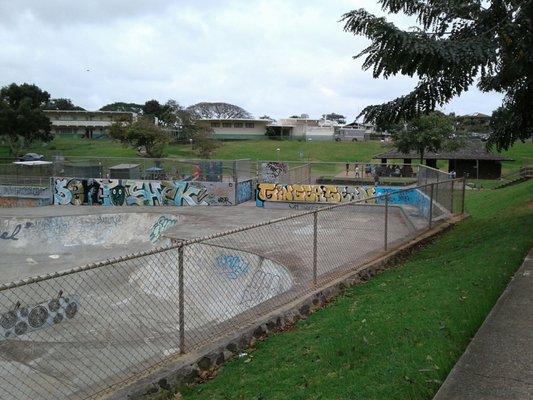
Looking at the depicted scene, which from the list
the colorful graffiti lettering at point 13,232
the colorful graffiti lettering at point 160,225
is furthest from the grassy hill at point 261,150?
the colorful graffiti lettering at point 160,225

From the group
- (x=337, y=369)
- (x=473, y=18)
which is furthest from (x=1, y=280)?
(x=473, y=18)

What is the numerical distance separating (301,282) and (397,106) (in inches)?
222

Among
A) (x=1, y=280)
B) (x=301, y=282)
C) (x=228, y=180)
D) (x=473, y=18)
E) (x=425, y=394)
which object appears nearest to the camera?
(x=425, y=394)

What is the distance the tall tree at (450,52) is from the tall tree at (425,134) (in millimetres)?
31667

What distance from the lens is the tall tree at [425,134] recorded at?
45.0 meters

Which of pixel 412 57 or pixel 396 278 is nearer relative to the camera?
pixel 396 278

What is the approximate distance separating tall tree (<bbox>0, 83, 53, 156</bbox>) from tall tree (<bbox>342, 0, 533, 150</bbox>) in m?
67.0

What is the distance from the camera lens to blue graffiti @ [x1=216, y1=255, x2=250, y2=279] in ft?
41.3

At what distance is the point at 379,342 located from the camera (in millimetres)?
5383

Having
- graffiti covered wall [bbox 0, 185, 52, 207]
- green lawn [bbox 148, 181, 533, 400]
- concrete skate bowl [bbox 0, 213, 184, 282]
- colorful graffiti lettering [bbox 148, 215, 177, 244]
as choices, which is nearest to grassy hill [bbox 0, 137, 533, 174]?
graffiti covered wall [bbox 0, 185, 52, 207]

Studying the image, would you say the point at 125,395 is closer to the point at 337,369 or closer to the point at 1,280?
the point at 337,369

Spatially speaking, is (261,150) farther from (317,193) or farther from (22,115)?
(317,193)

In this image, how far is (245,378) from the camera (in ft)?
17.1

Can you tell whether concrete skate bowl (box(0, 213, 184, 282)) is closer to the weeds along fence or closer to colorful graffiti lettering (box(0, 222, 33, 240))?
colorful graffiti lettering (box(0, 222, 33, 240))
